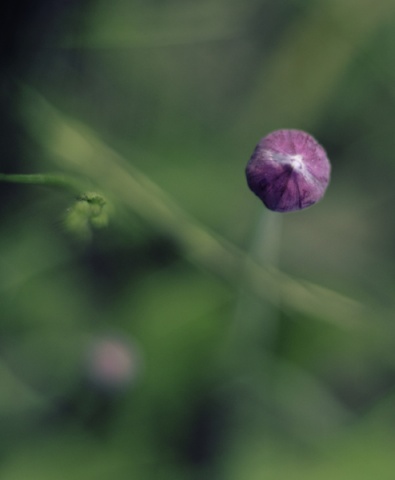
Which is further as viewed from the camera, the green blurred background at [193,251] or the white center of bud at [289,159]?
the green blurred background at [193,251]

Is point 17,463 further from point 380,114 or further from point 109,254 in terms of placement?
point 380,114

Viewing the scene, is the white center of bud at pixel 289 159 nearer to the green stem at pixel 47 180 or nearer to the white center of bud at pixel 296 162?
the white center of bud at pixel 296 162

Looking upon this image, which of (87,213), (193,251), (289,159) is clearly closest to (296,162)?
(289,159)

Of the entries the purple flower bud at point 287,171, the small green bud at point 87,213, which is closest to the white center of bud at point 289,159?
the purple flower bud at point 287,171

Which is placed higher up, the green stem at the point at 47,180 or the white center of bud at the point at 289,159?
the white center of bud at the point at 289,159

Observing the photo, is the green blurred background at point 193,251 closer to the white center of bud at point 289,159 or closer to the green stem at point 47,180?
the green stem at point 47,180

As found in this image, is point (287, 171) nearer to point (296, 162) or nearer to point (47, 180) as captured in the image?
point (296, 162)

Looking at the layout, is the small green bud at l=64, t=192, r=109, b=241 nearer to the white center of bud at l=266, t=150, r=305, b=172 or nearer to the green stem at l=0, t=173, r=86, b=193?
the green stem at l=0, t=173, r=86, b=193
